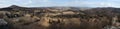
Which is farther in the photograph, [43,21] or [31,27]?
[43,21]

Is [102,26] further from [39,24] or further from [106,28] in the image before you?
[39,24]

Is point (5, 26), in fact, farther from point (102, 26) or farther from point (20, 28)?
point (102, 26)

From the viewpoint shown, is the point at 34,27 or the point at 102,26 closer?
the point at 34,27

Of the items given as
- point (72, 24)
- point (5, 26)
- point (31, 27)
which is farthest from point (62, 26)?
point (5, 26)

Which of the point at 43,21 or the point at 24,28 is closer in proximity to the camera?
the point at 24,28

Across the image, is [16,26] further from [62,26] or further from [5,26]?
[62,26]

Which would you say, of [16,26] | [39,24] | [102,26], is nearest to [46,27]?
[39,24]

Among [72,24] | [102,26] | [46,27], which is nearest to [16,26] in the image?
[46,27]
